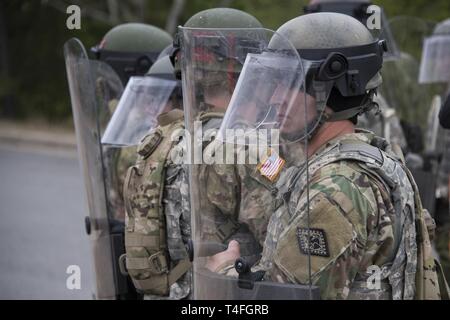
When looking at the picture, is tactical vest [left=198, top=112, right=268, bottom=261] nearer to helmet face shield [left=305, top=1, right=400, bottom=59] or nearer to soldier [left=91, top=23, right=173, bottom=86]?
soldier [left=91, top=23, right=173, bottom=86]

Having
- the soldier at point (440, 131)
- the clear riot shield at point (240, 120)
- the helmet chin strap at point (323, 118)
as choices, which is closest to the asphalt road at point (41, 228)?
the soldier at point (440, 131)

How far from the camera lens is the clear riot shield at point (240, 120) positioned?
244 centimetres

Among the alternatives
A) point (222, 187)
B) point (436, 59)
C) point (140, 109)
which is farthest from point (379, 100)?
point (222, 187)

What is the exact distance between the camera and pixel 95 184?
4.01 meters

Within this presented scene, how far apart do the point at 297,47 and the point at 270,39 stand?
0.14m

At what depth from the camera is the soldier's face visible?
244 cm

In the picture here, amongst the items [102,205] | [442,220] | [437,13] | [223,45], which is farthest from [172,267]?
[437,13]

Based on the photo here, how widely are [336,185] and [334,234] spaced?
0.45 ft

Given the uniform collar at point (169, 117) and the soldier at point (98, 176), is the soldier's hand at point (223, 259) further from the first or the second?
the soldier at point (98, 176)

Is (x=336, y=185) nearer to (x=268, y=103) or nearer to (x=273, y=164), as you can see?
(x=273, y=164)

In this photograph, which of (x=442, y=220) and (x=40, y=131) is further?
(x=40, y=131)

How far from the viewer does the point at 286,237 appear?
2.42 m

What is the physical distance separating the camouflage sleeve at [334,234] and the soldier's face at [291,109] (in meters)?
0.16

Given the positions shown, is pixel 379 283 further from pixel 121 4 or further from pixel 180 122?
pixel 121 4
